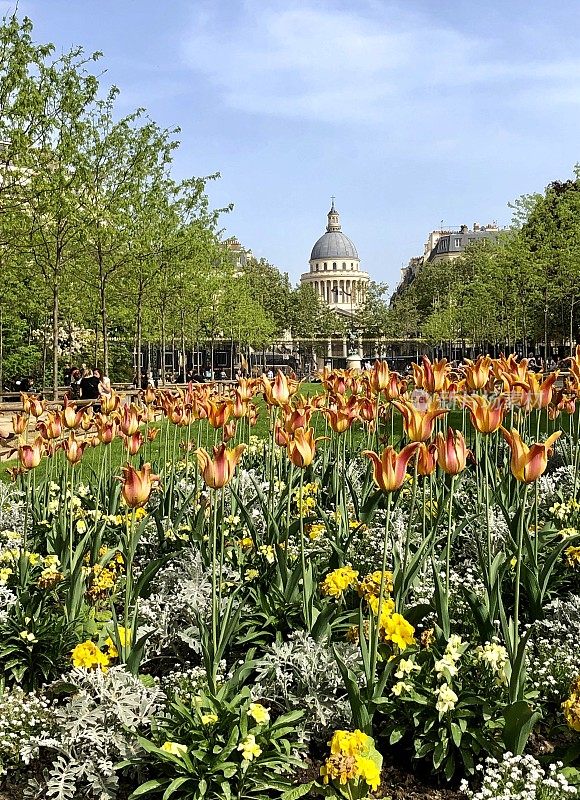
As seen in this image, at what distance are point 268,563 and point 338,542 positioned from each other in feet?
1.54

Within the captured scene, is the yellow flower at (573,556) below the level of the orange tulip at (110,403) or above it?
below

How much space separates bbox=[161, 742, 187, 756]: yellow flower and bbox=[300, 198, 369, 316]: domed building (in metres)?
145

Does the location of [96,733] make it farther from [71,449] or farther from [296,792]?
[71,449]

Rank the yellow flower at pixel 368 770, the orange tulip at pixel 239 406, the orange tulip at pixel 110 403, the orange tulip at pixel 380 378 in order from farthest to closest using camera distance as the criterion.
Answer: the orange tulip at pixel 110 403 → the orange tulip at pixel 380 378 → the orange tulip at pixel 239 406 → the yellow flower at pixel 368 770

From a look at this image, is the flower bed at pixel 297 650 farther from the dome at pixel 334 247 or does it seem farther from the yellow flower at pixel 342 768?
the dome at pixel 334 247

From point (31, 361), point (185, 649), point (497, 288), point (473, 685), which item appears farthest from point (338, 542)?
point (497, 288)

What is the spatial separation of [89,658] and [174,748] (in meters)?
0.72

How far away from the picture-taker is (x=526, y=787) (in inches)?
128

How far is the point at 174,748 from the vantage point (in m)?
3.34

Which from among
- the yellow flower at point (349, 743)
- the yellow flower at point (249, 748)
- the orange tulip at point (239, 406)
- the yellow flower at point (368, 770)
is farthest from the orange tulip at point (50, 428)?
the yellow flower at point (368, 770)

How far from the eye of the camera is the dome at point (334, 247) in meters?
161

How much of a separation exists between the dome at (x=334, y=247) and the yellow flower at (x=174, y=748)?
528 feet

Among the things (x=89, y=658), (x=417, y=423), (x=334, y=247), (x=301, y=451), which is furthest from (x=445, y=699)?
(x=334, y=247)

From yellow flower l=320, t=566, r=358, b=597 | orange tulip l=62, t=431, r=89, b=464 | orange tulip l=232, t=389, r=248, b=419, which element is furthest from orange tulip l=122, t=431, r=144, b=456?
yellow flower l=320, t=566, r=358, b=597
